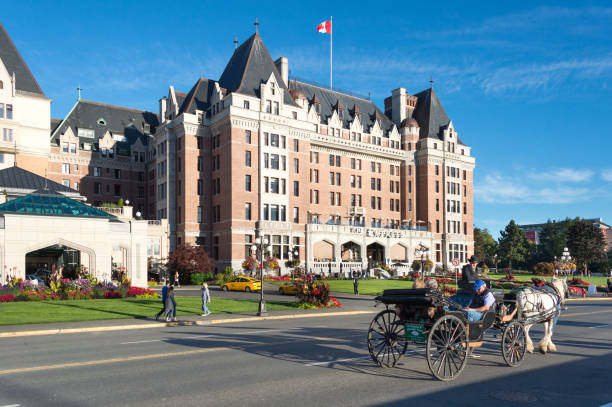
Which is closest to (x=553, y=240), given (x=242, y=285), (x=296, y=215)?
(x=296, y=215)

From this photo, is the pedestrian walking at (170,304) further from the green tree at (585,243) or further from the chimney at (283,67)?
the green tree at (585,243)

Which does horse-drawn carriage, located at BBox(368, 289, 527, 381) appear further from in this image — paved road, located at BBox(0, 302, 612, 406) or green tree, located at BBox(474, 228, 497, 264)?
green tree, located at BBox(474, 228, 497, 264)

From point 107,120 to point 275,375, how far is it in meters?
80.2

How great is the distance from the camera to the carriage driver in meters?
10.7

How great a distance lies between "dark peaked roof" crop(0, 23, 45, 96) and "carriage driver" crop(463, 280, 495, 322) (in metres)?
65.4

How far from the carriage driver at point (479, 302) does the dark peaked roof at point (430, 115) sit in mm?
72730

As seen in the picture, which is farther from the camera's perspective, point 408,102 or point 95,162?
point 408,102

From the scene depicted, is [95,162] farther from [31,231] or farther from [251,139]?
[31,231]

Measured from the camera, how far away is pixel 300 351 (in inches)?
507

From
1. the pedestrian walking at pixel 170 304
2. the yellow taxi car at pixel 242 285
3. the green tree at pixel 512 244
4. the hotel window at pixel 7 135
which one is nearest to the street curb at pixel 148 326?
the pedestrian walking at pixel 170 304

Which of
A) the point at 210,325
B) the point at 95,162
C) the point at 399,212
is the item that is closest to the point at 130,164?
the point at 95,162

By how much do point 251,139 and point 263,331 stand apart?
4585 centimetres

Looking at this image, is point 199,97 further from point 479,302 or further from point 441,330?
point 441,330

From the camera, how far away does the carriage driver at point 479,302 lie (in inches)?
422
